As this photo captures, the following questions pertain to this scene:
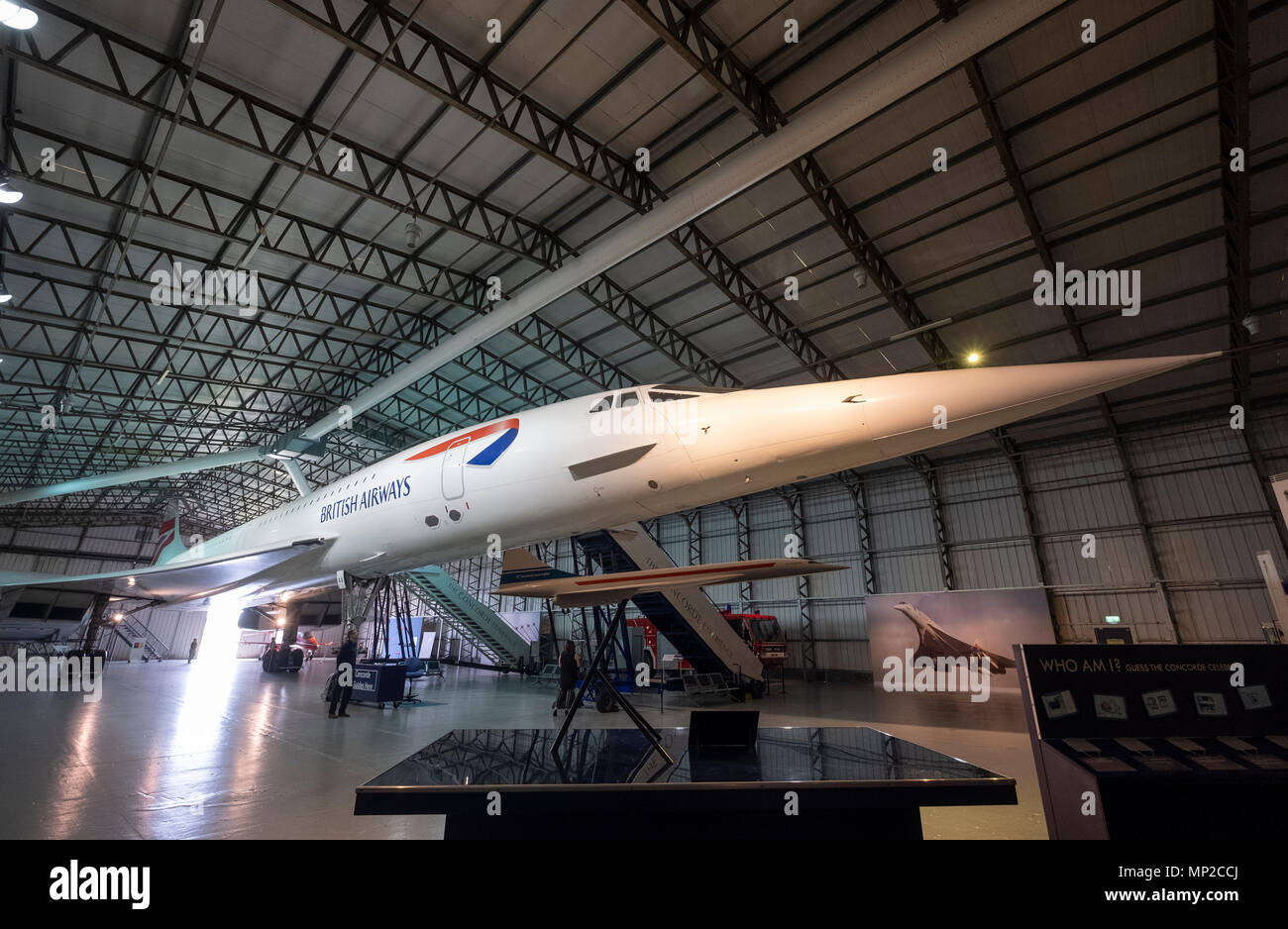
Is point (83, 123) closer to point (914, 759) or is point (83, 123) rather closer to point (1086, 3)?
point (914, 759)

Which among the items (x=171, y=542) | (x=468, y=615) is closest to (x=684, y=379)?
(x=468, y=615)

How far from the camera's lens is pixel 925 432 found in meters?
4.03

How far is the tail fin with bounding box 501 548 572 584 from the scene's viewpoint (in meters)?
5.89

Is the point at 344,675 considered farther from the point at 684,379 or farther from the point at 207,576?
the point at 684,379

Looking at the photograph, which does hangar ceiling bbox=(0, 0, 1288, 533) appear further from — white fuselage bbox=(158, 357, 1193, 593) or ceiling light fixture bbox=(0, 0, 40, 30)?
white fuselage bbox=(158, 357, 1193, 593)

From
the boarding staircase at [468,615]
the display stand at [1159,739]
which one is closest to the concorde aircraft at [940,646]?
the boarding staircase at [468,615]

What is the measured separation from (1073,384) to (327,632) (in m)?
51.2

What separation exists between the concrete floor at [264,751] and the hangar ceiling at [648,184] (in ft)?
26.2

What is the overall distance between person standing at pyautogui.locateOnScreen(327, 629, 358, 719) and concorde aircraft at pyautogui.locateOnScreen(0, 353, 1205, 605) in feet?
5.81

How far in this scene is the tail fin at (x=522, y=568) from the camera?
19.3 ft

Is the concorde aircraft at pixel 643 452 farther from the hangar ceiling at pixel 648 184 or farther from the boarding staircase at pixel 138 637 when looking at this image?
the boarding staircase at pixel 138 637

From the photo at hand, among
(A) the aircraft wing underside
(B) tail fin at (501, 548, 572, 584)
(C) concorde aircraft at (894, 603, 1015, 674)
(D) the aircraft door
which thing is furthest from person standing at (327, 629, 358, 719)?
(C) concorde aircraft at (894, 603, 1015, 674)
